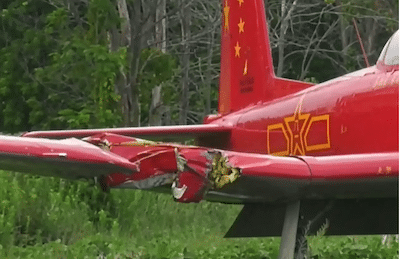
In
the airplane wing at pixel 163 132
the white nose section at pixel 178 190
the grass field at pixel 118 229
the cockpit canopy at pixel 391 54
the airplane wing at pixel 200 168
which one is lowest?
the grass field at pixel 118 229

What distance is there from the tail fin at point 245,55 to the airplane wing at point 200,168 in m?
3.19

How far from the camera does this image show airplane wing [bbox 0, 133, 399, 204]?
17.3 ft

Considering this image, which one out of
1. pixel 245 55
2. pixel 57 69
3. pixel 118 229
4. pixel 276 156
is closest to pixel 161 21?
pixel 57 69

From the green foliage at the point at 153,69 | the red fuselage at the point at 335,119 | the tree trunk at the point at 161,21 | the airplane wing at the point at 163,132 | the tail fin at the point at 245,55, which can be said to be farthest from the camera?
the tree trunk at the point at 161,21

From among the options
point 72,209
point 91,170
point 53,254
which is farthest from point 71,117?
point 91,170

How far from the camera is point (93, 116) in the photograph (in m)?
15.0

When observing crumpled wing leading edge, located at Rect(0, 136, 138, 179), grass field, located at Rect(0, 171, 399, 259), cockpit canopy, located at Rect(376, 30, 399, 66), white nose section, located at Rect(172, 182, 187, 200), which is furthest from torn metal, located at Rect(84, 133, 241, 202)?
cockpit canopy, located at Rect(376, 30, 399, 66)

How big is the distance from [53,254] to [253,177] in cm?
286

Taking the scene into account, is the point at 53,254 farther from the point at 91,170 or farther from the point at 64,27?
the point at 64,27

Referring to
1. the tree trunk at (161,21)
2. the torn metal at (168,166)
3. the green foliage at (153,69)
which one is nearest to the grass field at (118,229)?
the torn metal at (168,166)

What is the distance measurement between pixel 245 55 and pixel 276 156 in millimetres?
3905

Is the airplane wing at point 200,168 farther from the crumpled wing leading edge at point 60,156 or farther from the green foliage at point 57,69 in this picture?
the green foliage at point 57,69

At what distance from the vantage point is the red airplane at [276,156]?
554cm

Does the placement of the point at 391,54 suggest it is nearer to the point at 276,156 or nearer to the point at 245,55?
the point at 276,156
